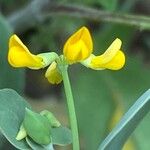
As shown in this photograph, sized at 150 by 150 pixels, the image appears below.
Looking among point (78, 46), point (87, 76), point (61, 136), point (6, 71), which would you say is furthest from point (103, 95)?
point (78, 46)

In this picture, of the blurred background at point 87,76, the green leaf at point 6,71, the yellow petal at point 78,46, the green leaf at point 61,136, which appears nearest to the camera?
the yellow petal at point 78,46

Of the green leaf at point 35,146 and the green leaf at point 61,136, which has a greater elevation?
the green leaf at point 35,146

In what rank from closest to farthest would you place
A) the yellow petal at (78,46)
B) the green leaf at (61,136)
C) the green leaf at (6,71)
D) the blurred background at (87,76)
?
the yellow petal at (78,46) < the green leaf at (61,136) < the green leaf at (6,71) < the blurred background at (87,76)

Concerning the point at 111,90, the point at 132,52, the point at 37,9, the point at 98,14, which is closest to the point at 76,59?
the point at 98,14

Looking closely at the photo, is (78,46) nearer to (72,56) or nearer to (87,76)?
(72,56)

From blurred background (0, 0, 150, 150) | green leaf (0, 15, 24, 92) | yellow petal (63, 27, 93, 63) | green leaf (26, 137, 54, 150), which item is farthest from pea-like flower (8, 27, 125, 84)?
blurred background (0, 0, 150, 150)

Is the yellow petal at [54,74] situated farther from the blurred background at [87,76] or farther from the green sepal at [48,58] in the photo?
the blurred background at [87,76]

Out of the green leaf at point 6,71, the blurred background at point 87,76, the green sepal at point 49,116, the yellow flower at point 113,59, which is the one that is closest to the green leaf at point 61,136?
the green sepal at point 49,116

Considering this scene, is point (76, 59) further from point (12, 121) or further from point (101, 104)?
point (101, 104)
